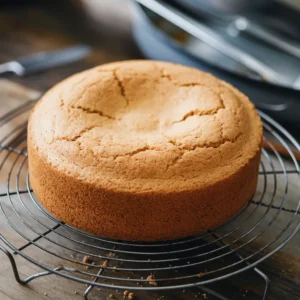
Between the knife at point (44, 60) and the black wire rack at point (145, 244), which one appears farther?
the knife at point (44, 60)

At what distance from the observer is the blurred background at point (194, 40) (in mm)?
1580

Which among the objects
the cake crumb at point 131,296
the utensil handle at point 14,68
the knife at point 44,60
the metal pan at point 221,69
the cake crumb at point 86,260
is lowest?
the cake crumb at point 131,296

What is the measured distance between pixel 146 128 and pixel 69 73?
2.80 ft

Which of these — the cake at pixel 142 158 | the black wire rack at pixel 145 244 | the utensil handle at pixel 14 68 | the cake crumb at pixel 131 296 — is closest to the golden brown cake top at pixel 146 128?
the cake at pixel 142 158

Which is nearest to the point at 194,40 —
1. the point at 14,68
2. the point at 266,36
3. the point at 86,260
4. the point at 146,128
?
the point at 266,36

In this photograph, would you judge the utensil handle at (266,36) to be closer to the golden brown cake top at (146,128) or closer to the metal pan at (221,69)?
the metal pan at (221,69)

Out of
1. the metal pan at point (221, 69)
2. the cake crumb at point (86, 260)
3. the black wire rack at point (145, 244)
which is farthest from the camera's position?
the metal pan at point (221, 69)

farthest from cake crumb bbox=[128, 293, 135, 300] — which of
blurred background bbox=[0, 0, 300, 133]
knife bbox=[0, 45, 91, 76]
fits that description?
knife bbox=[0, 45, 91, 76]

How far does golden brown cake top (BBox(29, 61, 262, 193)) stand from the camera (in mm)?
1023

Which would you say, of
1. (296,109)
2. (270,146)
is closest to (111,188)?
(270,146)

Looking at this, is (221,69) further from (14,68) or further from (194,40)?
(14,68)

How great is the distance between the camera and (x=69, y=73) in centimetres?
189

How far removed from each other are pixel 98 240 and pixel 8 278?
23cm

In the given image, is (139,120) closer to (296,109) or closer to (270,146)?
(270,146)
